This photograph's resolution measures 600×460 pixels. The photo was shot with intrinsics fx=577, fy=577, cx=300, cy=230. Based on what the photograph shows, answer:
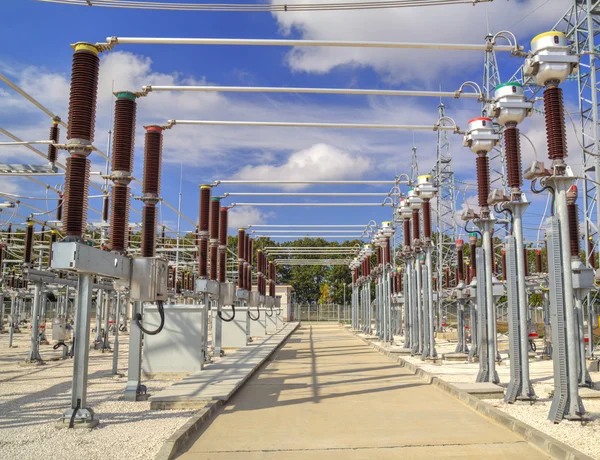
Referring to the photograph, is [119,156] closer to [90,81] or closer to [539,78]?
[90,81]

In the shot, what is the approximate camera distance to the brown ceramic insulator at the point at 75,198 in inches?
304

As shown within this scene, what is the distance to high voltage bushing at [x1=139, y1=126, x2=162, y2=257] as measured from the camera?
1052cm

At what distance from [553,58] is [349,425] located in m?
6.06

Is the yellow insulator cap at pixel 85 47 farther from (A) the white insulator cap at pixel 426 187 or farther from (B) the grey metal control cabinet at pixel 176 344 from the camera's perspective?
(A) the white insulator cap at pixel 426 187

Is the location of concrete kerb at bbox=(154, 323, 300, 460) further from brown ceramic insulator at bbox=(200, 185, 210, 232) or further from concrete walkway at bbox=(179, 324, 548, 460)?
brown ceramic insulator at bbox=(200, 185, 210, 232)

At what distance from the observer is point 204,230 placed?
16781 millimetres

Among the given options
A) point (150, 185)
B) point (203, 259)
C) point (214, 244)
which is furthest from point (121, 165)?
point (214, 244)

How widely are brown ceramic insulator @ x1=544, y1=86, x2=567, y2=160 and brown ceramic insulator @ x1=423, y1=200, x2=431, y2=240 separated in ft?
26.6

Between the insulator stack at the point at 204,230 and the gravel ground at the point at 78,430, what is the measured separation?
156 inches

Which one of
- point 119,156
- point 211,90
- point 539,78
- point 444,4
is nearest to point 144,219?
point 119,156

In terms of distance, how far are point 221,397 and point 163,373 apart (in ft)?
12.4

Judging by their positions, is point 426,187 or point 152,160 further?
point 426,187

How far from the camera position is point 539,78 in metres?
8.68

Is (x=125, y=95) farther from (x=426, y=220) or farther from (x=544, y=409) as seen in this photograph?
(x=426, y=220)
